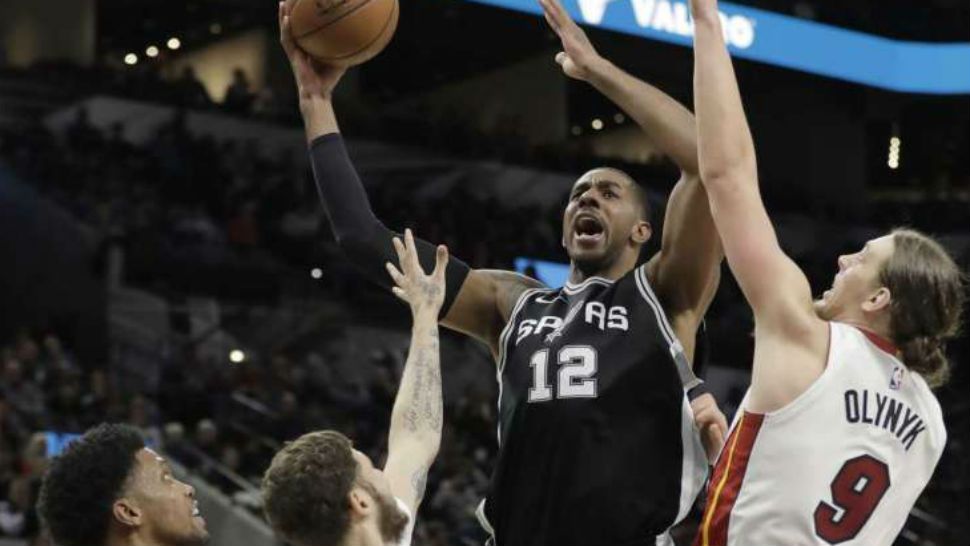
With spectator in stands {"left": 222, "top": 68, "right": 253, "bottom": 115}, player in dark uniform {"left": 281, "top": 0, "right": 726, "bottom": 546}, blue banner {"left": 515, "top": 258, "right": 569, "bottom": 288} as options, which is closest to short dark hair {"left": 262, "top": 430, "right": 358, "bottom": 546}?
player in dark uniform {"left": 281, "top": 0, "right": 726, "bottom": 546}

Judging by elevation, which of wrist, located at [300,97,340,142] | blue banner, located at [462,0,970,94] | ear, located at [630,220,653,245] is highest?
blue banner, located at [462,0,970,94]

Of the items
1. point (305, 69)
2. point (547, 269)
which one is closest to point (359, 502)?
point (305, 69)

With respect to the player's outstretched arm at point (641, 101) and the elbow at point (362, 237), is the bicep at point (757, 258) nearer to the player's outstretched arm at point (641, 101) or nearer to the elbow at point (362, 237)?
the player's outstretched arm at point (641, 101)

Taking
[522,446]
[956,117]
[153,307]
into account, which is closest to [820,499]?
[522,446]

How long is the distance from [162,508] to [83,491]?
0.17 metres

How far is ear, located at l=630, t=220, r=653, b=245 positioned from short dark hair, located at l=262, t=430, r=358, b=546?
1.34 metres

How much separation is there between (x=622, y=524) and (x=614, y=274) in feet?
2.44

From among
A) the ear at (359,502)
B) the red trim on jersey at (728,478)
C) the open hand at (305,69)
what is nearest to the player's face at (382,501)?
the ear at (359,502)

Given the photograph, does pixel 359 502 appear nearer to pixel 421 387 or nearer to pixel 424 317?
pixel 421 387

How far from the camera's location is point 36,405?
1177 cm

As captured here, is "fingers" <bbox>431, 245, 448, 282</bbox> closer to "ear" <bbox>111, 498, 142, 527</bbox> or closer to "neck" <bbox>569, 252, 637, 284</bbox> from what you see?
→ "neck" <bbox>569, 252, 637, 284</bbox>

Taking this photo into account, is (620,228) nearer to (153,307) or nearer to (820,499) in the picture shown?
(820,499)

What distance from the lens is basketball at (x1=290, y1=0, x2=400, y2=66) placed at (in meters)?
4.47

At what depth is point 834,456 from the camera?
11.0 ft
